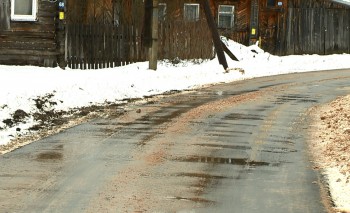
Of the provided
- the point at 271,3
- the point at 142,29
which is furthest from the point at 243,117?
the point at 271,3

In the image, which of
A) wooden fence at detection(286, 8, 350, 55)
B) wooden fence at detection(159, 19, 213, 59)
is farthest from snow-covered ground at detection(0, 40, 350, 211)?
wooden fence at detection(286, 8, 350, 55)

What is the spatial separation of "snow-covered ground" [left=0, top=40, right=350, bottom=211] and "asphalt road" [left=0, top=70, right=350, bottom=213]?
1.24 meters

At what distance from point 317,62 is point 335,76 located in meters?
8.89

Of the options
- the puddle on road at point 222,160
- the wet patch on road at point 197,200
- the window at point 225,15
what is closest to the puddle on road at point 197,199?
the wet patch on road at point 197,200

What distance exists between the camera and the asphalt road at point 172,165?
8.91 metres

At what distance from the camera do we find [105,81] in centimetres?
2219

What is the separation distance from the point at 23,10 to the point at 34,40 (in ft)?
3.55

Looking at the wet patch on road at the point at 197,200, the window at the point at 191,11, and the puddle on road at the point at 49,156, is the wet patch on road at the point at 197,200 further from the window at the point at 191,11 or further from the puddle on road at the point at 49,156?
the window at the point at 191,11

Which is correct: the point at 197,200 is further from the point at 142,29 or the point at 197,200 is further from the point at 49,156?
the point at 142,29

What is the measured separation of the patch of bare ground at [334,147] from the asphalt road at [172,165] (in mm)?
197

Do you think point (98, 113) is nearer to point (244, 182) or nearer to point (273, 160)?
point (273, 160)

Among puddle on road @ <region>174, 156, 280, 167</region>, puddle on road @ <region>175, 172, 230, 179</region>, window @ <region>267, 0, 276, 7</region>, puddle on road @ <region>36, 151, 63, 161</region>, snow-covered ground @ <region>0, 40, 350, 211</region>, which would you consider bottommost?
puddle on road @ <region>175, 172, 230, 179</region>

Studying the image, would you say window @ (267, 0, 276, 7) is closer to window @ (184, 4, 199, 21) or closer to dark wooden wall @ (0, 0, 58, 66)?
window @ (184, 4, 199, 21)

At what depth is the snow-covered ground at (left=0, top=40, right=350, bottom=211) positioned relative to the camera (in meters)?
15.9
